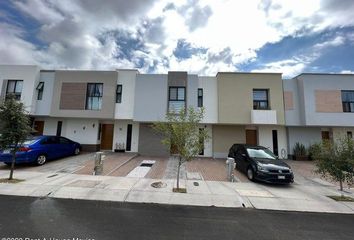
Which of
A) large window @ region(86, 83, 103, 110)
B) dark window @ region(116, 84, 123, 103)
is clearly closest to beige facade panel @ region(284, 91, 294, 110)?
dark window @ region(116, 84, 123, 103)

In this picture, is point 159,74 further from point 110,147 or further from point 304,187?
point 304,187

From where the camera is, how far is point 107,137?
17000mm

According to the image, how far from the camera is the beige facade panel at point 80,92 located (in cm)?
1521

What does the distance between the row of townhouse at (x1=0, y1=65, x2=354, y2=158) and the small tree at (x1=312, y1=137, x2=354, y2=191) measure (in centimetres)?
669

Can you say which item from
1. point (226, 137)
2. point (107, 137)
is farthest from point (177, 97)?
point (107, 137)

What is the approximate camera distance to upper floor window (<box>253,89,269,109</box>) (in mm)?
15260

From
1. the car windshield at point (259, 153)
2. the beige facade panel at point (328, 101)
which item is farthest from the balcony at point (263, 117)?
the car windshield at point (259, 153)

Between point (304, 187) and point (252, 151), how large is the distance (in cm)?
286

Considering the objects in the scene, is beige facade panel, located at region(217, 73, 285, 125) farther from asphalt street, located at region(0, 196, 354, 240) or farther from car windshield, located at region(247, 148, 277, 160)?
asphalt street, located at region(0, 196, 354, 240)

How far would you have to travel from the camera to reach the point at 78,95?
50.5 ft

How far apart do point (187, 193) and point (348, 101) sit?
1623 centimetres

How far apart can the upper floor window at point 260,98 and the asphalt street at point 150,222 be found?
34.3 ft

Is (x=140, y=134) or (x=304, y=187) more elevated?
(x=140, y=134)

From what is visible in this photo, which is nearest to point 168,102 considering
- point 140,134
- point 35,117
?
point 140,134
